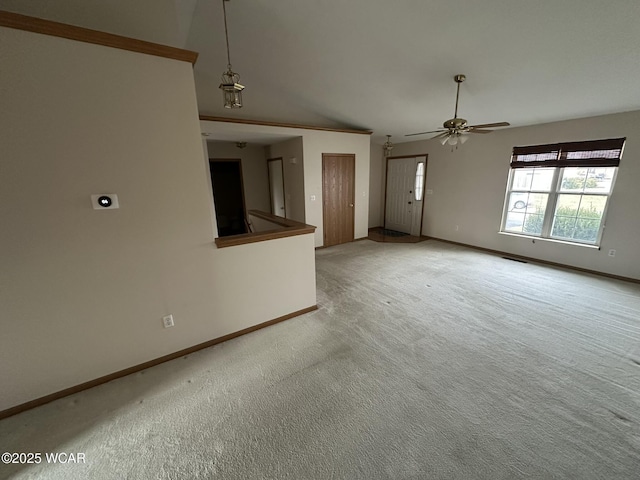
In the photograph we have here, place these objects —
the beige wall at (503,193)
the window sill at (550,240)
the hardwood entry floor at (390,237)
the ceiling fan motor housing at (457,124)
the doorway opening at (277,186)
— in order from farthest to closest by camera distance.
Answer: the hardwood entry floor at (390,237)
the doorway opening at (277,186)
the window sill at (550,240)
the beige wall at (503,193)
the ceiling fan motor housing at (457,124)

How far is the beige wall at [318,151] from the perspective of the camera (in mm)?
4414

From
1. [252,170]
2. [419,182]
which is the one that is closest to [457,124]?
[419,182]

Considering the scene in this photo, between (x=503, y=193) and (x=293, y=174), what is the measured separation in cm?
421

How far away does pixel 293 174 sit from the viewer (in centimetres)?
536

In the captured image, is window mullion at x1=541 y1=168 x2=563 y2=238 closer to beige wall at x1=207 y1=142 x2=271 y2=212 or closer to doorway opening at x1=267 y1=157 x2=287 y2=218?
doorway opening at x1=267 y1=157 x2=287 y2=218

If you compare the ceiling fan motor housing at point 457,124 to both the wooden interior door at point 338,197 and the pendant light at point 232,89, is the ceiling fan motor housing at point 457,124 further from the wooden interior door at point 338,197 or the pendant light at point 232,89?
the wooden interior door at point 338,197

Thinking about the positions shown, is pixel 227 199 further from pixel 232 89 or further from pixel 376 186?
pixel 232 89

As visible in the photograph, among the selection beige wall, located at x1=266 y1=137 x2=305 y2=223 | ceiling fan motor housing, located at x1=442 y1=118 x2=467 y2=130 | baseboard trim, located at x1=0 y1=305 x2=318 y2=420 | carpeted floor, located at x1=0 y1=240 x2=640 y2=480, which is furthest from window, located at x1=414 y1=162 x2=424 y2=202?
baseboard trim, located at x1=0 y1=305 x2=318 y2=420

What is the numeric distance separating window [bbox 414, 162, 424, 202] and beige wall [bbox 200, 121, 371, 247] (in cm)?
140

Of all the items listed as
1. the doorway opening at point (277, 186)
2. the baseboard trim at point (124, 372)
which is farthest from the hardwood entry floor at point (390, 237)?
the baseboard trim at point (124, 372)

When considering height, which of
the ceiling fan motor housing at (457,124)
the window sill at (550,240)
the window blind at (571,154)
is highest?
the ceiling fan motor housing at (457,124)

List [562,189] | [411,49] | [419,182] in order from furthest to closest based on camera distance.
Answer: [419,182] < [562,189] < [411,49]

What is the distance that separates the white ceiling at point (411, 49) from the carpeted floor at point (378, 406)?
2692 millimetres

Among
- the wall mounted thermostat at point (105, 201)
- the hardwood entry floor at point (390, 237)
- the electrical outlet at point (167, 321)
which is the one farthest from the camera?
the hardwood entry floor at point (390, 237)
